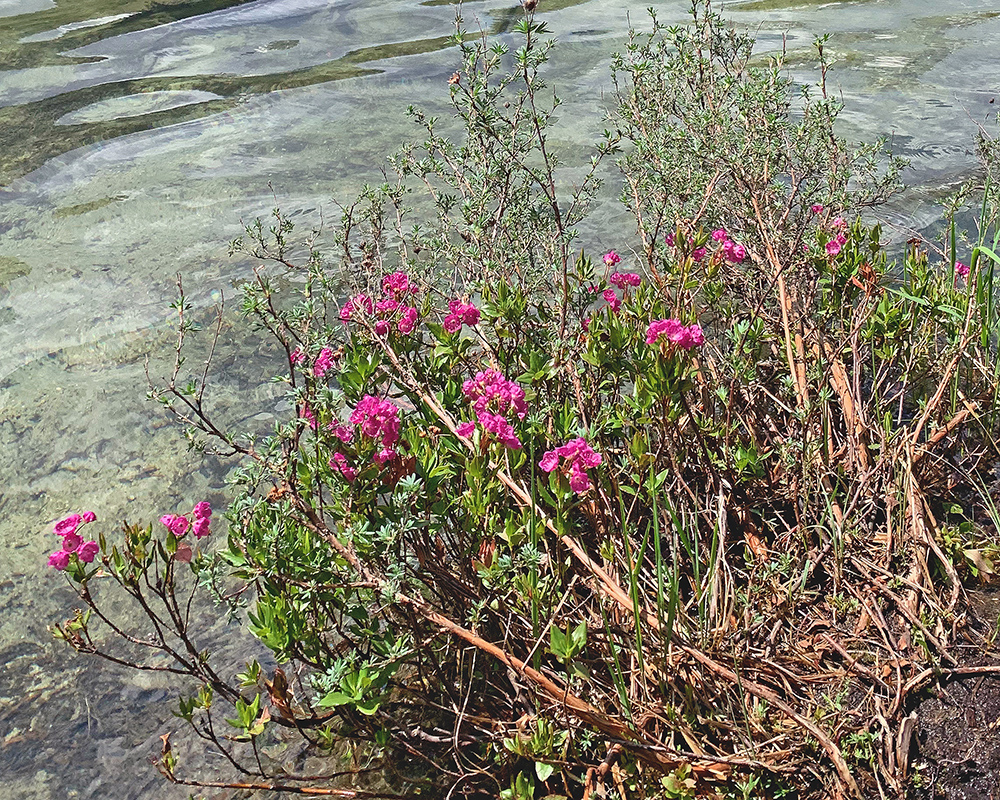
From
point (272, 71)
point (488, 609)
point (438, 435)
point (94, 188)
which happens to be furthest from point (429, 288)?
point (272, 71)

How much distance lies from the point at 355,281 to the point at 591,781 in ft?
5.11

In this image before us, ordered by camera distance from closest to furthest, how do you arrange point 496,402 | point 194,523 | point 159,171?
point 194,523 < point 496,402 < point 159,171

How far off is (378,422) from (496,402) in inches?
14.0

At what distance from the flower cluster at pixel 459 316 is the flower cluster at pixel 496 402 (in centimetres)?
23

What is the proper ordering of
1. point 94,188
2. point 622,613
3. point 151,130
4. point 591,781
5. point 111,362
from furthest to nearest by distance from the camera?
point 151,130, point 94,188, point 111,362, point 622,613, point 591,781

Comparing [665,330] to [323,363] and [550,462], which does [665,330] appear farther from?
[323,363]

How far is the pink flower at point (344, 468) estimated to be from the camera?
7.77 feet

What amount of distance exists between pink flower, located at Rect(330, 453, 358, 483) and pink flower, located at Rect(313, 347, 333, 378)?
313 millimetres

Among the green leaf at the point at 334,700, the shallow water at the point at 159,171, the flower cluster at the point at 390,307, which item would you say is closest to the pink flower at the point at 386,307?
the flower cluster at the point at 390,307

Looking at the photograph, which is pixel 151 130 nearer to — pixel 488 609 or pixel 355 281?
pixel 355 281

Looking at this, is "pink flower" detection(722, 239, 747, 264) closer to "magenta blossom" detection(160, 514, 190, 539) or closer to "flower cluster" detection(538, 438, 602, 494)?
"flower cluster" detection(538, 438, 602, 494)

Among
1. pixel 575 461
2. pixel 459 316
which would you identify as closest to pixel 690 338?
pixel 575 461

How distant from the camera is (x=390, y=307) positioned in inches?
110

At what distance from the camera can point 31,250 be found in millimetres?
5328
